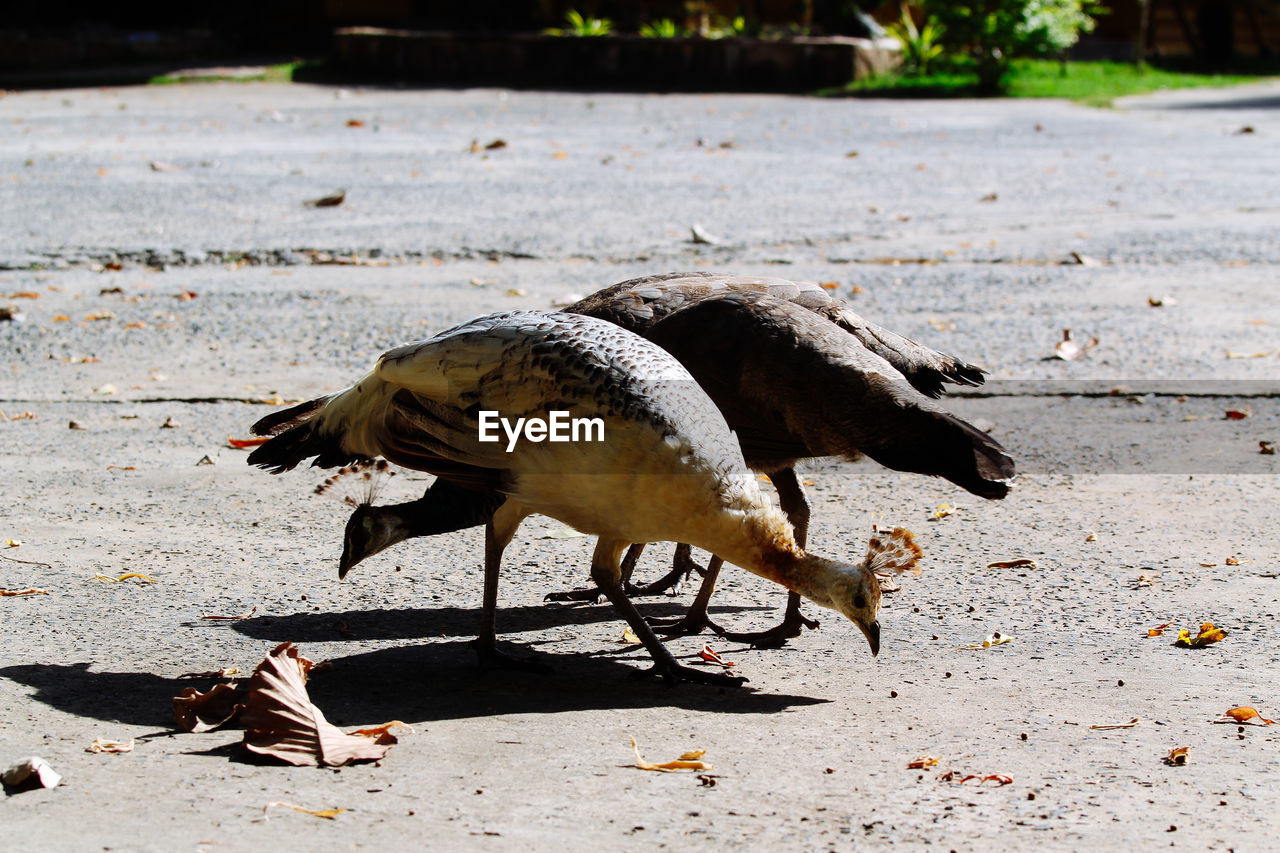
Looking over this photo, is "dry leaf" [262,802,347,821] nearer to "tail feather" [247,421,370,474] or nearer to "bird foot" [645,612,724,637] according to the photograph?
"tail feather" [247,421,370,474]

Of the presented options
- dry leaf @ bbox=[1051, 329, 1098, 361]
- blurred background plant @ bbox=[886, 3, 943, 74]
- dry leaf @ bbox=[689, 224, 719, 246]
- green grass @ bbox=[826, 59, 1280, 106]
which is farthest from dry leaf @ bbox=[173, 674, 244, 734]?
blurred background plant @ bbox=[886, 3, 943, 74]

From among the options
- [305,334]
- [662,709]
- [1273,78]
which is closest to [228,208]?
[305,334]

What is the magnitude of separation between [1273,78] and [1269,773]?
22019 millimetres

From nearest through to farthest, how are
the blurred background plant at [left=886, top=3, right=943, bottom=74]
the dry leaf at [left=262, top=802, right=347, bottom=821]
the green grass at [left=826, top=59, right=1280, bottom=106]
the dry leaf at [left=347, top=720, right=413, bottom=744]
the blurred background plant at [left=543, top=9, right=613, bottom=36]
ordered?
the dry leaf at [left=262, top=802, right=347, bottom=821] < the dry leaf at [left=347, top=720, right=413, bottom=744] < the green grass at [left=826, top=59, right=1280, bottom=106] < the blurred background plant at [left=886, top=3, right=943, bottom=74] < the blurred background plant at [left=543, top=9, right=613, bottom=36]

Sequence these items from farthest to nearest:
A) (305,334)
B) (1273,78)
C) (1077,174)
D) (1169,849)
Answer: (1273,78), (1077,174), (305,334), (1169,849)

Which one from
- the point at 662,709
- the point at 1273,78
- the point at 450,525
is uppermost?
the point at 1273,78

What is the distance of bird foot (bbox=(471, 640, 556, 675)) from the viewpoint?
4.00 metres

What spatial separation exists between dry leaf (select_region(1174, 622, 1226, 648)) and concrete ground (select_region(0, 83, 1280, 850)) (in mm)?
99

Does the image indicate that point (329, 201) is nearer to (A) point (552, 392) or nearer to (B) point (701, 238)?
(B) point (701, 238)

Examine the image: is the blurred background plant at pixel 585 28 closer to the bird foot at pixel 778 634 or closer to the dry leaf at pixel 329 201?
the dry leaf at pixel 329 201

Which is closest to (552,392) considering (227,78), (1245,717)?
(1245,717)

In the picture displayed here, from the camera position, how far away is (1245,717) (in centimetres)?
354

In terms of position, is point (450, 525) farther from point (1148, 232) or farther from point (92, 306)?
point (1148, 232)

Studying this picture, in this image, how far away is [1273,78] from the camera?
882 inches
